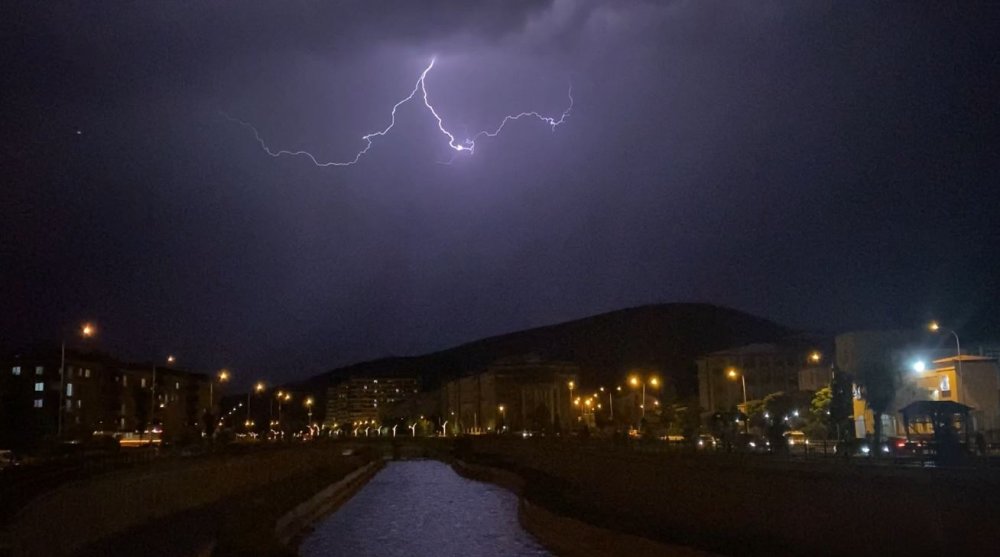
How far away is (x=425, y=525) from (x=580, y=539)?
15276mm

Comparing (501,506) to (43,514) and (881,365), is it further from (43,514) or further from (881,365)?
(43,514)

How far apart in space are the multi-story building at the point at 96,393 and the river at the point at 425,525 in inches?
1091

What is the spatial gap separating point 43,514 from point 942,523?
17.2m

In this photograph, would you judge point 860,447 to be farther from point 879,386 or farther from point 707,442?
point 707,442

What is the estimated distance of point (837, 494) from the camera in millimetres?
21953

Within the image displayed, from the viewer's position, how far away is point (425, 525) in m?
44.2

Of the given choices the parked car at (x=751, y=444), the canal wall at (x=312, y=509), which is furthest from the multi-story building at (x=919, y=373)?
the canal wall at (x=312, y=509)

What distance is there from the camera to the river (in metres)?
33.9

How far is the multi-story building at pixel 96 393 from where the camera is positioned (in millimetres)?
91562

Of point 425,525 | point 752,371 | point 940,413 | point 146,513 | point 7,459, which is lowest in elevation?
point 425,525

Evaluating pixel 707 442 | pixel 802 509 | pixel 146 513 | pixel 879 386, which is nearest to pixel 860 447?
pixel 879 386

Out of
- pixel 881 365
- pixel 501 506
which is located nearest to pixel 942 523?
pixel 501 506

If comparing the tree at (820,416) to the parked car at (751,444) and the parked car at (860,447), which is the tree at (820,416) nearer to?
the parked car at (751,444)

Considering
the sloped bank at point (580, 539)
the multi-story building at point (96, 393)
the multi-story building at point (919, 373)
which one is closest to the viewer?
the sloped bank at point (580, 539)
